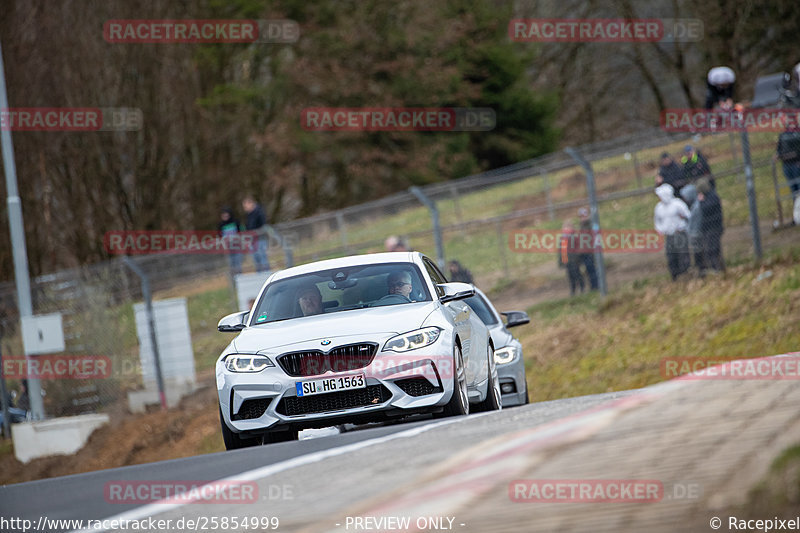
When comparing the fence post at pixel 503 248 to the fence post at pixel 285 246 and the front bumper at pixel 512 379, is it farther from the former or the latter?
the front bumper at pixel 512 379

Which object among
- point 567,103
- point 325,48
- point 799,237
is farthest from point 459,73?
point 799,237

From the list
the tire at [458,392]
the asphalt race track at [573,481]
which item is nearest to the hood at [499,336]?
the tire at [458,392]

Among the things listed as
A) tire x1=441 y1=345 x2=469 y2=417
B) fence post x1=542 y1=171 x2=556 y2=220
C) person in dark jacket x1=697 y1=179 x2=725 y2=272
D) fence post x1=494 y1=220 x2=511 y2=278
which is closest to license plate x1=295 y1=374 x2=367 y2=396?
tire x1=441 y1=345 x2=469 y2=417

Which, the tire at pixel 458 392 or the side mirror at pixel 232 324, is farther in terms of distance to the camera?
the side mirror at pixel 232 324

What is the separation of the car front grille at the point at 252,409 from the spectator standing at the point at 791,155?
1205 cm

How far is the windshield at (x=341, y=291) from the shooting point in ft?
33.7

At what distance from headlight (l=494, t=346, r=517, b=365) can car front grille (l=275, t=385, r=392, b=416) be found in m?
4.20

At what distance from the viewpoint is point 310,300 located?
10.4 meters

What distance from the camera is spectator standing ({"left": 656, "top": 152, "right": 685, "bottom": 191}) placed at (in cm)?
1947

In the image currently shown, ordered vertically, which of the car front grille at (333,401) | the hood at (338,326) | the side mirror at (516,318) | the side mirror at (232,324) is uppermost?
the side mirror at (232,324)

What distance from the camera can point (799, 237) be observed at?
18750 mm

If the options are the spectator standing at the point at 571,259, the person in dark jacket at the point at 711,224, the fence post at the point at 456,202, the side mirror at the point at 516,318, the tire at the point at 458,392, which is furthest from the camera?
the fence post at the point at 456,202

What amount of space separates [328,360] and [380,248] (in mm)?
20548

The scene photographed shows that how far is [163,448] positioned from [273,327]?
1034 cm
